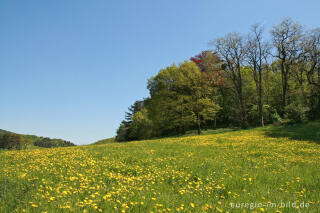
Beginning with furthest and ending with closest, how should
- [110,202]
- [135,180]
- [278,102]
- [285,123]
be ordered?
1. [278,102]
2. [285,123]
3. [135,180]
4. [110,202]

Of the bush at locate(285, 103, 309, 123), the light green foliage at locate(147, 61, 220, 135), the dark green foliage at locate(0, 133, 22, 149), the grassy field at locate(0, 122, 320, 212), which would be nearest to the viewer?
the grassy field at locate(0, 122, 320, 212)

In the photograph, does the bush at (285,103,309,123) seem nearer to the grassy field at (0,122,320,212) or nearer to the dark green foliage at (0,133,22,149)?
the grassy field at (0,122,320,212)

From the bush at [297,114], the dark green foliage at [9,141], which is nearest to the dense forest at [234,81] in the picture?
the bush at [297,114]

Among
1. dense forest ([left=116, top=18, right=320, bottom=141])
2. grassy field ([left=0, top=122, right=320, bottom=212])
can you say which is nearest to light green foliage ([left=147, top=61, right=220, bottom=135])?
dense forest ([left=116, top=18, right=320, bottom=141])

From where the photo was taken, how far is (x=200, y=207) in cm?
422

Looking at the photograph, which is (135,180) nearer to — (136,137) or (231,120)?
(136,137)

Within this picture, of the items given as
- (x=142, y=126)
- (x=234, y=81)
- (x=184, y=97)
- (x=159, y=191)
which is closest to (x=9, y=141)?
(x=184, y=97)

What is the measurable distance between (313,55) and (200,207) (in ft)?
116

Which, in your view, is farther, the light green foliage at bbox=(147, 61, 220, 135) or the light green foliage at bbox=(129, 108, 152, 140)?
the light green foliage at bbox=(129, 108, 152, 140)

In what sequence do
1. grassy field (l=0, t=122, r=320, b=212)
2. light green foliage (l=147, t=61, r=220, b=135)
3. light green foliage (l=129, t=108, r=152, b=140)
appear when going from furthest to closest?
1. light green foliage (l=129, t=108, r=152, b=140)
2. light green foliage (l=147, t=61, r=220, b=135)
3. grassy field (l=0, t=122, r=320, b=212)

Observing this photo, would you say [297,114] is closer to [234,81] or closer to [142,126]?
[234,81]

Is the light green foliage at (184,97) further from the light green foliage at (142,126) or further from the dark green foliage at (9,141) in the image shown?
the dark green foliage at (9,141)

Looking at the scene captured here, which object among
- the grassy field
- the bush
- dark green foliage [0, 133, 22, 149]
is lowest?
the grassy field

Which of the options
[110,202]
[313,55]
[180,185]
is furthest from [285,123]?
[110,202]
